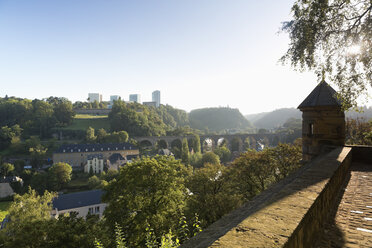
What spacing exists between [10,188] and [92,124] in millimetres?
66638

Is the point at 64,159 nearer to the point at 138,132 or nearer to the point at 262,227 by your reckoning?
the point at 138,132

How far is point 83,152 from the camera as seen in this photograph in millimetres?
68250

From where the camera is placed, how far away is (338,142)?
1117cm

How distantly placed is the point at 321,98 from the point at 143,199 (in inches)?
475

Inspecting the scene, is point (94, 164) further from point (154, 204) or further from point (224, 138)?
point (224, 138)

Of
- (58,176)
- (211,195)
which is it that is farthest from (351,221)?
(58,176)

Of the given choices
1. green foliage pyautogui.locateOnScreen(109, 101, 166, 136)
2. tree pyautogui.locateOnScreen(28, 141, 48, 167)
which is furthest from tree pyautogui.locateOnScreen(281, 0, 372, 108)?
green foliage pyautogui.locateOnScreen(109, 101, 166, 136)

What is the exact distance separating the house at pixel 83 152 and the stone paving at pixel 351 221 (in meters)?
70.0

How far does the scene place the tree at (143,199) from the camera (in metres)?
12.2

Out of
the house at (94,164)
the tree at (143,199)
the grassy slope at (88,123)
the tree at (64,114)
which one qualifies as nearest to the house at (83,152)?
the house at (94,164)

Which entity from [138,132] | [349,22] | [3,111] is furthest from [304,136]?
[3,111]

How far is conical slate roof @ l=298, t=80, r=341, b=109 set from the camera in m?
11.2

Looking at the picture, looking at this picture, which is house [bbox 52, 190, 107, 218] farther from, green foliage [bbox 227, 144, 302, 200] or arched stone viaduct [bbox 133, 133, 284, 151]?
arched stone viaduct [bbox 133, 133, 284, 151]

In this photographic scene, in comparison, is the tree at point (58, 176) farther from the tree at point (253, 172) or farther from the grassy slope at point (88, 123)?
the grassy slope at point (88, 123)
